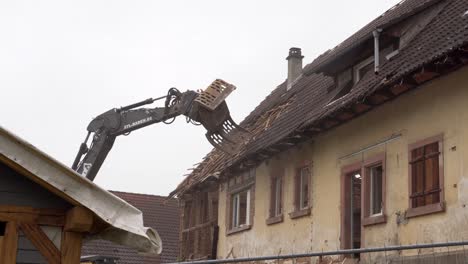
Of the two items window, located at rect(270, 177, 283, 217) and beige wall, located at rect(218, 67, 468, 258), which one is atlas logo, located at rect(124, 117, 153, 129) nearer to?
beige wall, located at rect(218, 67, 468, 258)

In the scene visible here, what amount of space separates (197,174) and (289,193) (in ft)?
25.6

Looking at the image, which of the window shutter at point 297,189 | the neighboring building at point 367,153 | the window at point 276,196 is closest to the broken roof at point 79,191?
the neighboring building at point 367,153

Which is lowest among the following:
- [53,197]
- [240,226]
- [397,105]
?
[53,197]

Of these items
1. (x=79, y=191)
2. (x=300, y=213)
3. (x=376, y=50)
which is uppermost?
(x=376, y=50)

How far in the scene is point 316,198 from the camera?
19.4 metres

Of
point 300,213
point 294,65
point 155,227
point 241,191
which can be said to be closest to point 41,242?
point 300,213

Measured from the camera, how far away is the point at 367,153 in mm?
17266

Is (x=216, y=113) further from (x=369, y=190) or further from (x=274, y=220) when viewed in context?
(x=369, y=190)

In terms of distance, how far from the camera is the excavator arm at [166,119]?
20.7 m

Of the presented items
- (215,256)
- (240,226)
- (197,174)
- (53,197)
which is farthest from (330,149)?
(53,197)

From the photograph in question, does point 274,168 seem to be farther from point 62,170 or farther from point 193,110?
point 62,170

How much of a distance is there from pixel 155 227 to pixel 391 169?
75.4ft

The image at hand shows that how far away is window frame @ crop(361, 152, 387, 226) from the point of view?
1628 centimetres

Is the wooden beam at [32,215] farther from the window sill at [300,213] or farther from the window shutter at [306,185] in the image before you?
the window shutter at [306,185]
